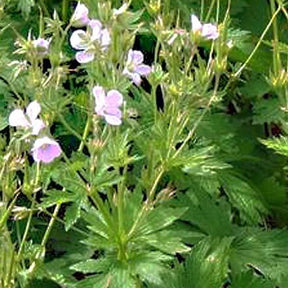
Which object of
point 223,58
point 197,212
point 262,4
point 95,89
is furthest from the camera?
point 262,4

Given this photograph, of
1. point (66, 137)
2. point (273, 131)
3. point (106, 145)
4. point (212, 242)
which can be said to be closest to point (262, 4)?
point (273, 131)

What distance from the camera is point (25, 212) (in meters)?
1.41

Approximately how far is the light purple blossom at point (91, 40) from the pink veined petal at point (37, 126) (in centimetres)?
12

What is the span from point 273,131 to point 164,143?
757mm

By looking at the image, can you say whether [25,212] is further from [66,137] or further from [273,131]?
[273,131]

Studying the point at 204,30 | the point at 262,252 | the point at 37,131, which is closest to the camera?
the point at 37,131

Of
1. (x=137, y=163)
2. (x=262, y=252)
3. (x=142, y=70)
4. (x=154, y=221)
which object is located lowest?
(x=262, y=252)

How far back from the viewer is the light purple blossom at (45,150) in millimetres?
1291

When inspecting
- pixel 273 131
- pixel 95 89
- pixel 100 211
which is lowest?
pixel 273 131

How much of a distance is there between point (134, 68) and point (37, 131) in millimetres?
215

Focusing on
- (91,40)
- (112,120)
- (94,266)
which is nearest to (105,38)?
(91,40)

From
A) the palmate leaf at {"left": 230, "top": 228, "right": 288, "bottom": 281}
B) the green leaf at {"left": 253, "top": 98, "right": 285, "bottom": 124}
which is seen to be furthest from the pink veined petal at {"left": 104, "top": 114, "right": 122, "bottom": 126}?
the green leaf at {"left": 253, "top": 98, "right": 285, "bottom": 124}

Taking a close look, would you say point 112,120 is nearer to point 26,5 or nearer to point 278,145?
point 278,145

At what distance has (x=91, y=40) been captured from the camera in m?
1.36
